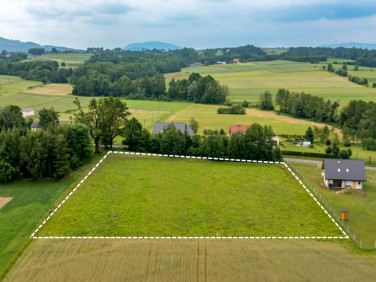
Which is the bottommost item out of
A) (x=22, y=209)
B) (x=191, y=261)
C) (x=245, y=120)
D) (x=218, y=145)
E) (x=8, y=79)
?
(x=191, y=261)

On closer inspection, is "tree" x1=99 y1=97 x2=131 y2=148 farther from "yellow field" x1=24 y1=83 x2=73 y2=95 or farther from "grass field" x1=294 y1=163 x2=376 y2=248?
"yellow field" x1=24 y1=83 x2=73 y2=95

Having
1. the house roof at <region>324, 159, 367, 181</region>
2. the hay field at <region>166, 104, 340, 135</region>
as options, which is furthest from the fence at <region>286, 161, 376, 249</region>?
the hay field at <region>166, 104, 340, 135</region>

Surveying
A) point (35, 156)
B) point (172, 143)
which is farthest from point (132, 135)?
point (35, 156)

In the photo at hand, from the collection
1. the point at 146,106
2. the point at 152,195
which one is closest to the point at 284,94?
the point at 146,106

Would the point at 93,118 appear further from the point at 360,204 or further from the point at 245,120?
the point at 245,120

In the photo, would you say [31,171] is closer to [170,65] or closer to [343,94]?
[343,94]
